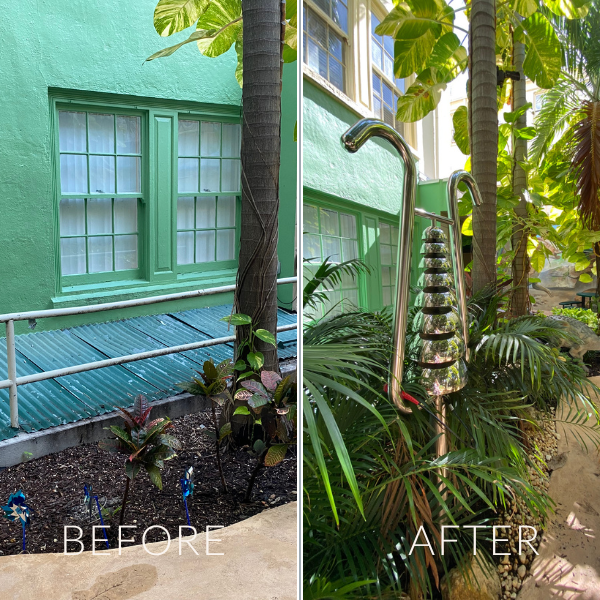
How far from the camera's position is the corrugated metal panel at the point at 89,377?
97 cm

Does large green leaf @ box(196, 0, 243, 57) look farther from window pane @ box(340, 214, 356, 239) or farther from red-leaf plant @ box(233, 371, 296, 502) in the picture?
window pane @ box(340, 214, 356, 239)

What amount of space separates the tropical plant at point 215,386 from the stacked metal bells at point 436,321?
0.77 m

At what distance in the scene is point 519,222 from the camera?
0.32 m

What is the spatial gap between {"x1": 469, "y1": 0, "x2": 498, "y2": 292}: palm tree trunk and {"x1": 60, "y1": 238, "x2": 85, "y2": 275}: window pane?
78cm

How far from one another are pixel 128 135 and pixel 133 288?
0.90 ft

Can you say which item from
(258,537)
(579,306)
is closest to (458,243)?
(579,306)

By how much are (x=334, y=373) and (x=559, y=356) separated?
138 millimetres

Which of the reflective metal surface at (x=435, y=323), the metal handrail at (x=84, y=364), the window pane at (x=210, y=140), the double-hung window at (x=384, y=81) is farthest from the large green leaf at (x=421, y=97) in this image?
the window pane at (x=210, y=140)

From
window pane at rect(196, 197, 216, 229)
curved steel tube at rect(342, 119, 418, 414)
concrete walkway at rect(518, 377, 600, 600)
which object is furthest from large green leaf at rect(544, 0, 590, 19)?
window pane at rect(196, 197, 216, 229)

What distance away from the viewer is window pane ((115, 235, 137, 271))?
37.1 inches

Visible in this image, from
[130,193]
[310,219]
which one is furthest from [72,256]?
[310,219]

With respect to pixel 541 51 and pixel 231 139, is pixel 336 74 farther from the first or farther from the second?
pixel 231 139

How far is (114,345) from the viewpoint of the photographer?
3.22 feet

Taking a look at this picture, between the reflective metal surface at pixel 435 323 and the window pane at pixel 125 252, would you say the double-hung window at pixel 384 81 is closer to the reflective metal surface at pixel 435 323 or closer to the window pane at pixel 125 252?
the reflective metal surface at pixel 435 323
